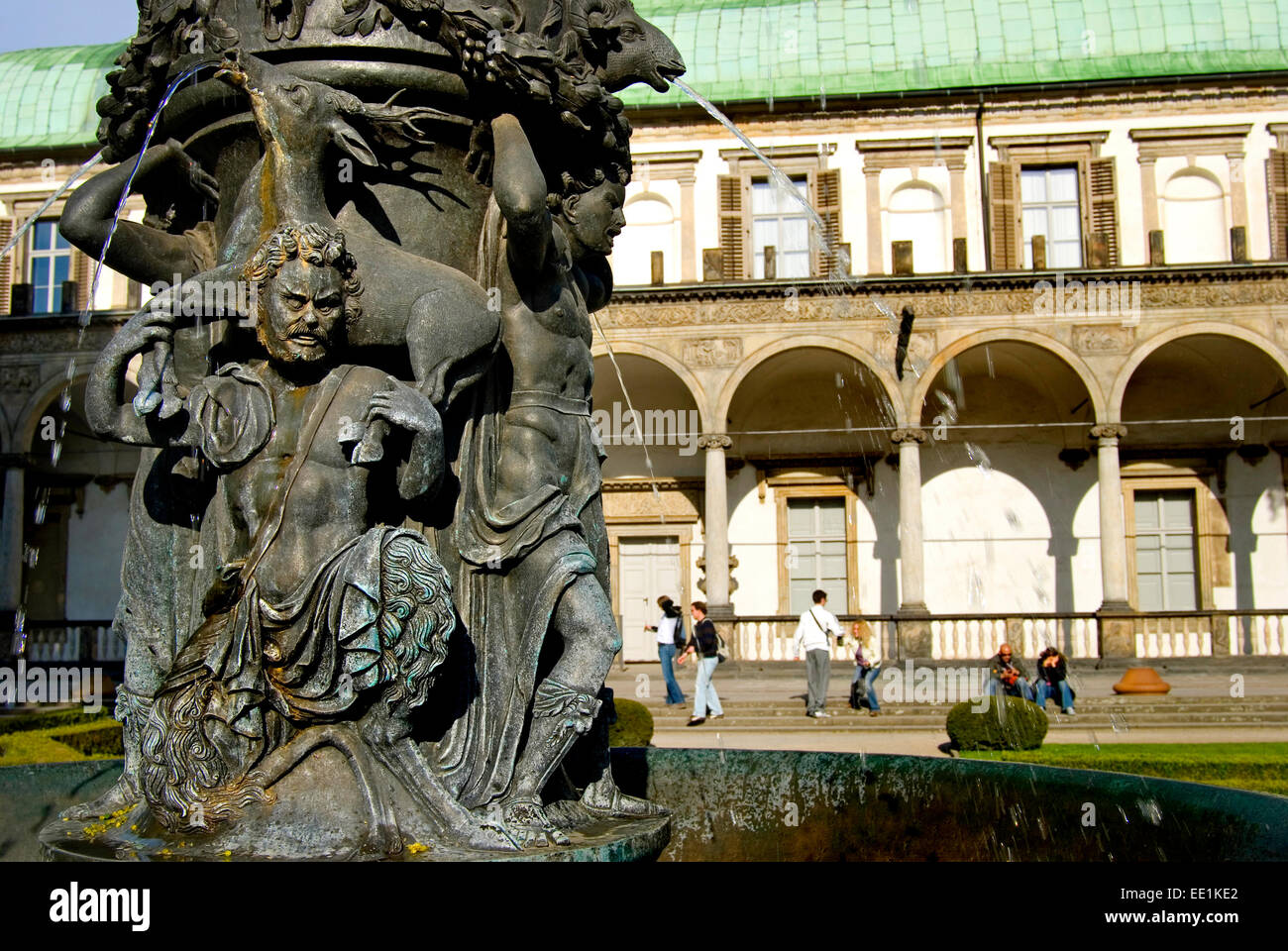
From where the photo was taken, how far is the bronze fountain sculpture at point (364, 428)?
359 centimetres

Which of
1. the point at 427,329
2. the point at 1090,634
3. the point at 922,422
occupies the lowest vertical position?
the point at 1090,634

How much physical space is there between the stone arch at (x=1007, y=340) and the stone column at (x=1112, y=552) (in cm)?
53

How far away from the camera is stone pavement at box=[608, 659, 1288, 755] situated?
15539mm

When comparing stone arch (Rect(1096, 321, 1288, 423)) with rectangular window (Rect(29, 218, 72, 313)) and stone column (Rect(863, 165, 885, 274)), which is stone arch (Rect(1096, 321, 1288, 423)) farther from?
rectangular window (Rect(29, 218, 72, 313))

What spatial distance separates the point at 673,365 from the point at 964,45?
10450mm

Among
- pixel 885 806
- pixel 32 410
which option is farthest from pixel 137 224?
pixel 32 410

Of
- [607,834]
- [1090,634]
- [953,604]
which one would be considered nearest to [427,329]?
[607,834]

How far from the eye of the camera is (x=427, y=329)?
157 inches

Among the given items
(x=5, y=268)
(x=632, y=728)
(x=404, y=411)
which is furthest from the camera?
(x=5, y=268)

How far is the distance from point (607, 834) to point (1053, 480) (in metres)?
26.3

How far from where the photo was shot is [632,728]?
13.0m

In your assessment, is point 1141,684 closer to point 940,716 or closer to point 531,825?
point 940,716

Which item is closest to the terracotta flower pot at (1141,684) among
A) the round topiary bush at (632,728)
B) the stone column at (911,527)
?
the stone column at (911,527)
